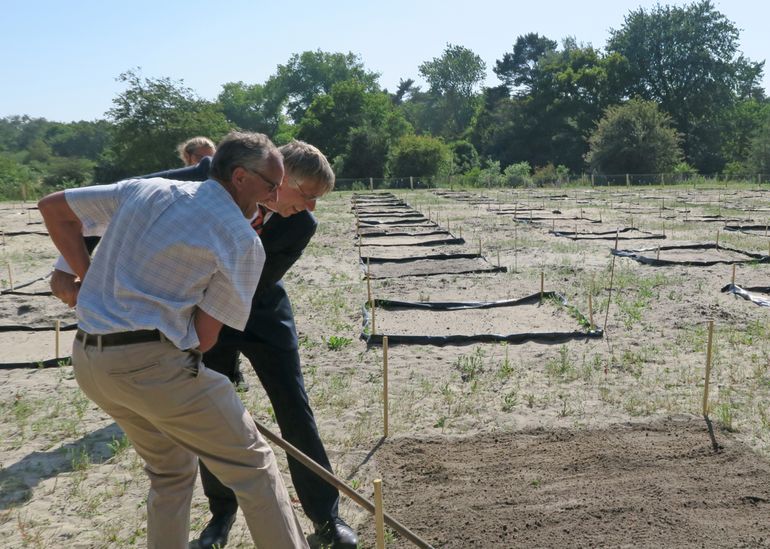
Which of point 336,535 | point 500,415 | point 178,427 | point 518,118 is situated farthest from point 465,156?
point 178,427

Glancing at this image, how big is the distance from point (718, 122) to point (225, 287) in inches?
1874

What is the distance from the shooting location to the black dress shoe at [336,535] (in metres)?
2.66

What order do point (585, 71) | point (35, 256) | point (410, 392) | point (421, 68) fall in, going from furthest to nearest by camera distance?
point (421, 68) → point (585, 71) → point (35, 256) → point (410, 392)

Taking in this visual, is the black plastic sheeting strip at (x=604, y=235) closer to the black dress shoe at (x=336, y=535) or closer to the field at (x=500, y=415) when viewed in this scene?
the field at (x=500, y=415)

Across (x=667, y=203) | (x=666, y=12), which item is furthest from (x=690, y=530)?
(x=666, y=12)

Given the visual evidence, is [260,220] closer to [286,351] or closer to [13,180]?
[286,351]

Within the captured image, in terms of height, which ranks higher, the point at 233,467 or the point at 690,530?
the point at 233,467

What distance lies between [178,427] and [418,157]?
32.8 m

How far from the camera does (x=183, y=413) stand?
1.92 meters

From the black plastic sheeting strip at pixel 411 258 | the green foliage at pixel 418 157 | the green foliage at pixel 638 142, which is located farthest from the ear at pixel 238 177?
the green foliage at pixel 638 142

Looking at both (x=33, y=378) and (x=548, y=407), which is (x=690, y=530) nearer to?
(x=548, y=407)

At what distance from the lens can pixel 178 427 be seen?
76.8 inches

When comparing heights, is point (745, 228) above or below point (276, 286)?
below

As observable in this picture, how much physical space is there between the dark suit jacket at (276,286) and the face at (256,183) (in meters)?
0.67
